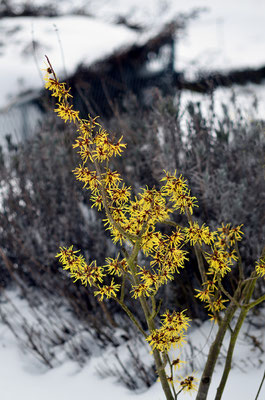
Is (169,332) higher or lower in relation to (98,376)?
higher

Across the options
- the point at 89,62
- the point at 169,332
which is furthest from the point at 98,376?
the point at 89,62

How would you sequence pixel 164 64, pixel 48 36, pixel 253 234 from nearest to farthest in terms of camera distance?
1. pixel 253 234
2. pixel 48 36
3. pixel 164 64

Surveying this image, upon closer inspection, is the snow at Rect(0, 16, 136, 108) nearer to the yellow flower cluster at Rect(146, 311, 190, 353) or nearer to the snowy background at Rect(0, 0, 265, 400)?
the snowy background at Rect(0, 0, 265, 400)

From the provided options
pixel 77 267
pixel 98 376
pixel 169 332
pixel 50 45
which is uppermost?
pixel 50 45

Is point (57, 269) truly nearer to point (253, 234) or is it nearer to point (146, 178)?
point (146, 178)

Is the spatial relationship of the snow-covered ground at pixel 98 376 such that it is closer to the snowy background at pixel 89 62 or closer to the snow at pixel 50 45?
the snowy background at pixel 89 62

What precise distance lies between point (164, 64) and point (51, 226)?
502 cm

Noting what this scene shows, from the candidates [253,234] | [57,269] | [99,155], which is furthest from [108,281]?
[99,155]

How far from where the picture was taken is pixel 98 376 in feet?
8.19

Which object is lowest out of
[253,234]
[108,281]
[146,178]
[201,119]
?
[108,281]

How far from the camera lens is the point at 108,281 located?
3.02 m

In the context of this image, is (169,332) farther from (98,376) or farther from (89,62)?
(89,62)

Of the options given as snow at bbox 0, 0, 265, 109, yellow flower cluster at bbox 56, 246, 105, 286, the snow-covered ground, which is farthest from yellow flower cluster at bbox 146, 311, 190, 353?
snow at bbox 0, 0, 265, 109

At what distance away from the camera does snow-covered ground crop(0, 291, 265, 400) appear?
7.08ft
